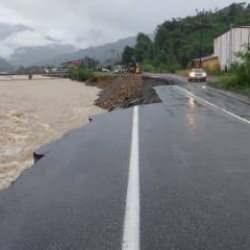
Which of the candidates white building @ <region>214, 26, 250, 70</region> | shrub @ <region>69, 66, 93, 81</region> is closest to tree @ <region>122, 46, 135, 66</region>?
shrub @ <region>69, 66, 93, 81</region>

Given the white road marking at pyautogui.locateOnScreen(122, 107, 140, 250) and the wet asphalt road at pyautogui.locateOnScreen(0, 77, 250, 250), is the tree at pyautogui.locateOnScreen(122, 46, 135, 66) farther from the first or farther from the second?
the white road marking at pyautogui.locateOnScreen(122, 107, 140, 250)

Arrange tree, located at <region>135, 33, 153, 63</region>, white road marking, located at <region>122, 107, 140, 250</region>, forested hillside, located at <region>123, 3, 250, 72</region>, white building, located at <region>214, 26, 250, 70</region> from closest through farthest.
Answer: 1. white road marking, located at <region>122, 107, 140, 250</region>
2. white building, located at <region>214, 26, 250, 70</region>
3. forested hillside, located at <region>123, 3, 250, 72</region>
4. tree, located at <region>135, 33, 153, 63</region>

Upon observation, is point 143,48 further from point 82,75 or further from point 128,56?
point 82,75

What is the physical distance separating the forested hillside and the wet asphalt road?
99613 millimetres

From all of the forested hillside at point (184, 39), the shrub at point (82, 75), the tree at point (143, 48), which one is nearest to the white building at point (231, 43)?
the forested hillside at point (184, 39)

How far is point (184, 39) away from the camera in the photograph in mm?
131750

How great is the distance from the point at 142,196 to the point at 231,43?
75.8 metres

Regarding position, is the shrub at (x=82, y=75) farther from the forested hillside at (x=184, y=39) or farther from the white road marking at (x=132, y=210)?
the white road marking at (x=132, y=210)

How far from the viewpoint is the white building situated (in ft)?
255

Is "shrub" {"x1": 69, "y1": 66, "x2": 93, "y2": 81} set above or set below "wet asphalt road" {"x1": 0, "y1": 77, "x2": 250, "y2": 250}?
below

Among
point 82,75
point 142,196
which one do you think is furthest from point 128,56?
point 142,196

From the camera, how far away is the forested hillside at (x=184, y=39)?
123 metres

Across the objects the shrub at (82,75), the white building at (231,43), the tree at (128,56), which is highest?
the white building at (231,43)

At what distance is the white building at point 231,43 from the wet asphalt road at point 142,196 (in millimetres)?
61954
